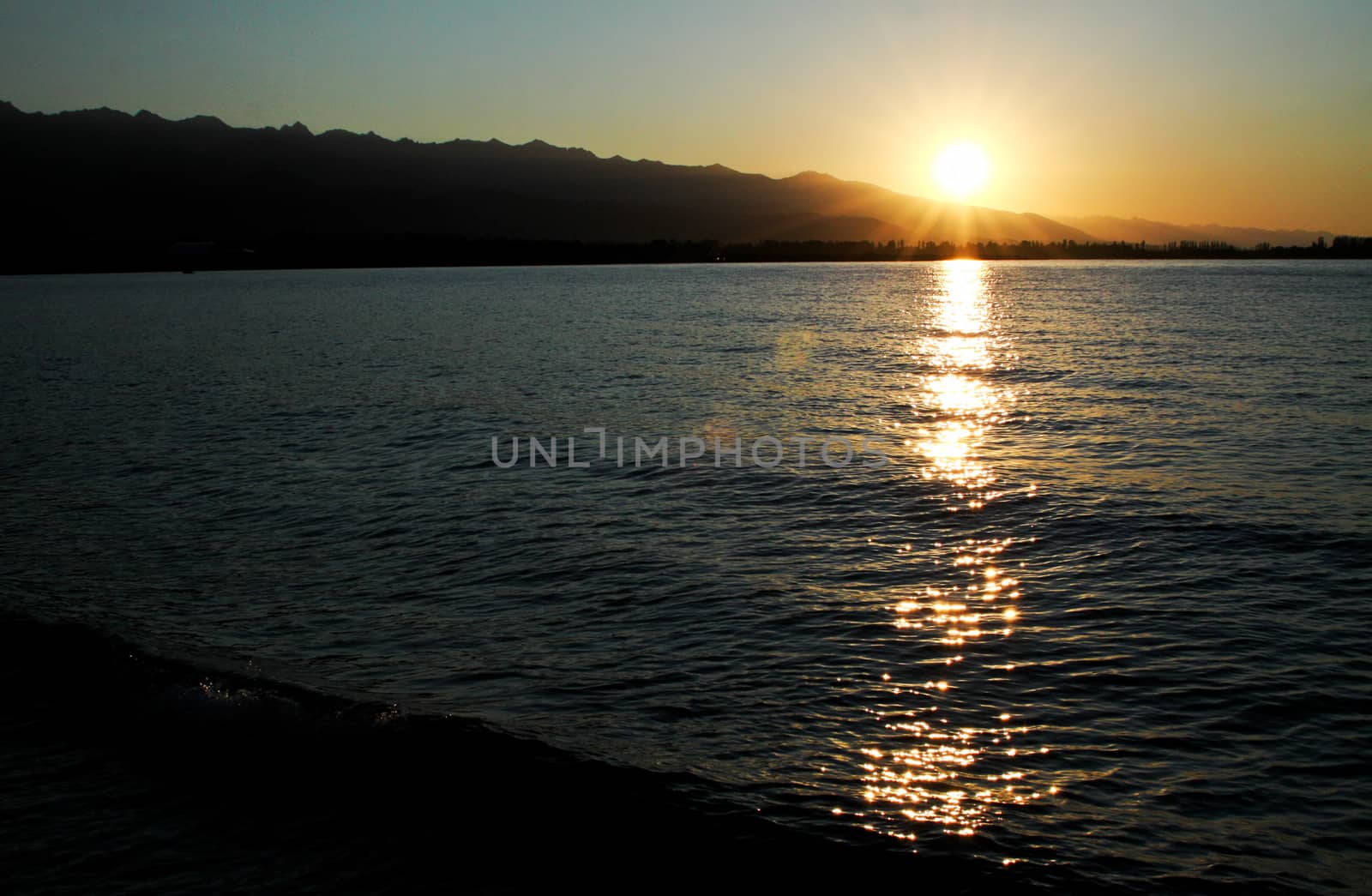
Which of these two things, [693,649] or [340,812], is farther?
[693,649]

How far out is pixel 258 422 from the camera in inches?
1251

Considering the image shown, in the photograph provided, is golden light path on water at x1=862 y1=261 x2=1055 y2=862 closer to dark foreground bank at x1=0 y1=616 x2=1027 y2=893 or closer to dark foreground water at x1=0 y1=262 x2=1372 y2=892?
dark foreground water at x1=0 y1=262 x2=1372 y2=892

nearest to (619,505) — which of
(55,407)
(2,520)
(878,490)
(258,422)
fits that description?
(878,490)

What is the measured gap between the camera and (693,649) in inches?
501

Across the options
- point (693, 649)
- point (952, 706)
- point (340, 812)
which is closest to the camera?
point (340, 812)

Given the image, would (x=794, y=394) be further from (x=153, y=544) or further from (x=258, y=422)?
(x=153, y=544)

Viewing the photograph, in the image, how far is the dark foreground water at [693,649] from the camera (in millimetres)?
8375

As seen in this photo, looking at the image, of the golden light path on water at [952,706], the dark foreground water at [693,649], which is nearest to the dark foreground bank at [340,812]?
the dark foreground water at [693,649]

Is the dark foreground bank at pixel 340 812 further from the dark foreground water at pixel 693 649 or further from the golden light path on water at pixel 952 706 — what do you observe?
the golden light path on water at pixel 952 706

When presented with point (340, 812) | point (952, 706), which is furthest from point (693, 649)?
point (340, 812)

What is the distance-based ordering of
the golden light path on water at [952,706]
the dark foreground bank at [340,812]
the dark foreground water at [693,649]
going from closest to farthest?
the dark foreground bank at [340,812], the dark foreground water at [693,649], the golden light path on water at [952,706]

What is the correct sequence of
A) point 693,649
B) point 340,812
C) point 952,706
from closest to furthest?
point 340,812, point 952,706, point 693,649

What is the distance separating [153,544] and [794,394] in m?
23.8

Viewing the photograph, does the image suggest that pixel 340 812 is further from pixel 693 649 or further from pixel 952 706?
pixel 952 706
